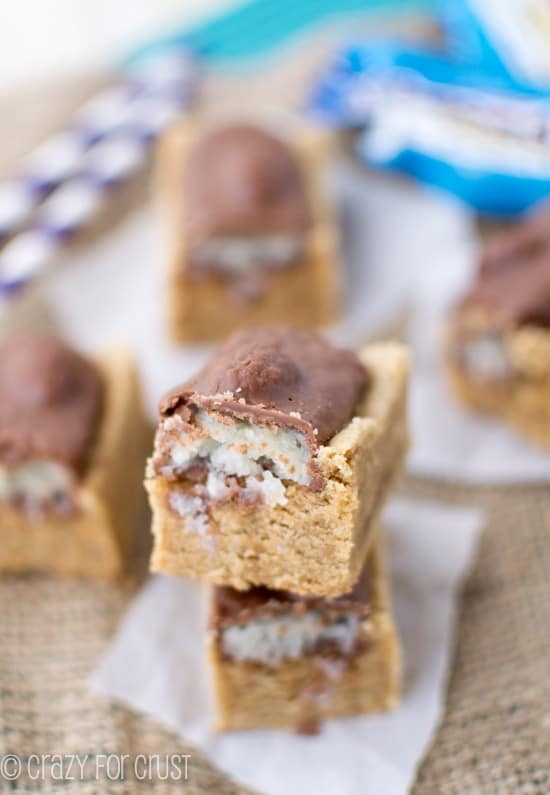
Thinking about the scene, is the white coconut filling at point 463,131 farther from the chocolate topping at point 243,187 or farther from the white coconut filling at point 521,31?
the chocolate topping at point 243,187

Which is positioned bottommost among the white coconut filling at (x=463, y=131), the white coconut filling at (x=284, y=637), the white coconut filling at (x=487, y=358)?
the white coconut filling at (x=284, y=637)

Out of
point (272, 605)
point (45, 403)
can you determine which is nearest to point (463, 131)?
point (45, 403)

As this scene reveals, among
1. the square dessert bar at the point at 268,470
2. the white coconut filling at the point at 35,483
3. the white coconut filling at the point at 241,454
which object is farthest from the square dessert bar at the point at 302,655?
the white coconut filling at the point at 35,483

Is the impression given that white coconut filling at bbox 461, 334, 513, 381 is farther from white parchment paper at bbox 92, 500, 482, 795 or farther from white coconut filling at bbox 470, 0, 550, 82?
white coconut filling at bbox 470, 0, 550, 82

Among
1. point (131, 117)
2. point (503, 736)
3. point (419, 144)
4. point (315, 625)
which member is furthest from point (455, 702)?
point (131, 117)

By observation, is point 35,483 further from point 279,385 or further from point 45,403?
point 279,385

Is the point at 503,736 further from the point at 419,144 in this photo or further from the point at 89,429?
the point at 419,144
